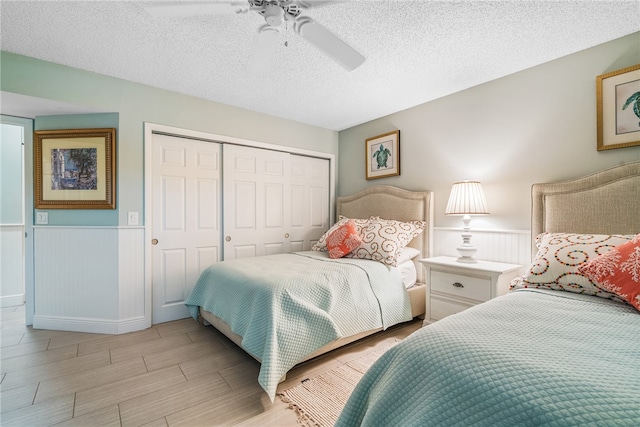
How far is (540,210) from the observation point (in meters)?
2.30

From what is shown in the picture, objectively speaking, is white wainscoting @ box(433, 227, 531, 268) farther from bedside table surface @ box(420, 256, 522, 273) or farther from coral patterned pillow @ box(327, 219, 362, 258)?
coral patterned pillow @ box(327, 219, 362, 258)

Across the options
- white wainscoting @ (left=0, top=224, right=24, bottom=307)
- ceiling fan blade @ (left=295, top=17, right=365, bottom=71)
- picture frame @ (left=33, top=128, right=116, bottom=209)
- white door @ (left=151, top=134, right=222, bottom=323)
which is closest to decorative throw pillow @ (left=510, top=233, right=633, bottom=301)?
ceiling fan blade @ (left=295, top=17, right=365, bottom=71)

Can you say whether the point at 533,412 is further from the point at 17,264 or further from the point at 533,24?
the point at 17,264

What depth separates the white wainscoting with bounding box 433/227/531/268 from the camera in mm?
2457

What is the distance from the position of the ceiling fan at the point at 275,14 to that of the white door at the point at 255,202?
1.82m

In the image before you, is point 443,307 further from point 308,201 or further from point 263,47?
point 263,47

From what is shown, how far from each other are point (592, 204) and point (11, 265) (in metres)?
5.77

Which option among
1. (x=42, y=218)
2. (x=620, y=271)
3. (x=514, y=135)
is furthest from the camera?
(x=42, y=218)

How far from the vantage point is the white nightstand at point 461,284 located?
224cm

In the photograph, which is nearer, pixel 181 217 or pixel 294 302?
pixel 294 302

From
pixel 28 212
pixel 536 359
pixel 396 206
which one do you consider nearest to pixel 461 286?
pixel 396 206

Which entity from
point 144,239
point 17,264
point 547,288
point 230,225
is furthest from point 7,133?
point 547,288

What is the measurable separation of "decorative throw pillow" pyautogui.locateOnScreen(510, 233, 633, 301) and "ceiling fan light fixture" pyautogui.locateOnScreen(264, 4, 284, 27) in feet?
6.85

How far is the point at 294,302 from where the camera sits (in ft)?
6.27
